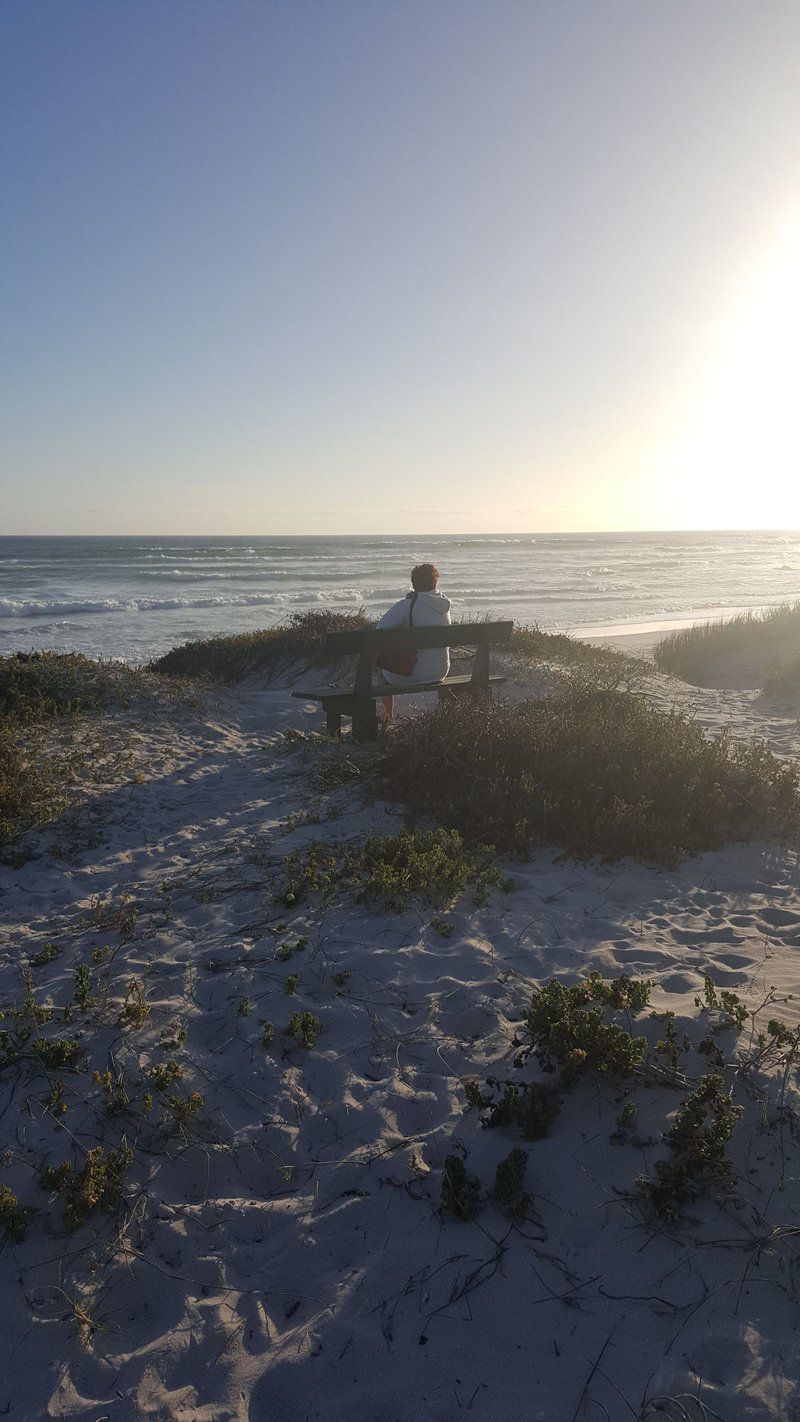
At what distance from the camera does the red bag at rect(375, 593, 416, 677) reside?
8156 millimetres

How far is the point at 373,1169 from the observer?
286cm

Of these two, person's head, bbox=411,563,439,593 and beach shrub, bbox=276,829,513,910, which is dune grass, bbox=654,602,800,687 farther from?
beach shrub, bbox=276,829,513,910

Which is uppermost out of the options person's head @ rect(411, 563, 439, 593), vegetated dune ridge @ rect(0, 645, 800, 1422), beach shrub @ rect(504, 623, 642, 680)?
person's head @ rect(411, 563, 439, 593)

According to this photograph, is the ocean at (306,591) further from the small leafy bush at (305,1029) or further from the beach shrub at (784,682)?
the small leafy bush at (305,1029)

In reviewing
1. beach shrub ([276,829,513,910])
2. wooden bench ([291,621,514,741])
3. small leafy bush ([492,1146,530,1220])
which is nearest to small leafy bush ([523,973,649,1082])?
small leafy bush ([492,1146,530,1220])

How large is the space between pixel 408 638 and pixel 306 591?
28.3m

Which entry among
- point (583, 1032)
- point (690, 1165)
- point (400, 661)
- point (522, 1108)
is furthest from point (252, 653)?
point (690, 1165)

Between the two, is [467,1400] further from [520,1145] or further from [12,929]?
[12,929]

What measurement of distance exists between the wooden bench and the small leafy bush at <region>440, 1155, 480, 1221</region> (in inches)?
209

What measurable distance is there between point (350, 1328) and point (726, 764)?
532 centimetres

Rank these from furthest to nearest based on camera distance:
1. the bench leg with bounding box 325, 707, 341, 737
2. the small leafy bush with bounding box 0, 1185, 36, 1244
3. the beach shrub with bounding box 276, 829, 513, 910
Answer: the bench leg with bounding box 325, 707, 341, 737, the beach shrub with bounding box 276, 829, 513, 910, the small leafy bush with bounding box 0, 1185, 36, 1244

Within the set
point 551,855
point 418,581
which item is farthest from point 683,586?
point 551,855

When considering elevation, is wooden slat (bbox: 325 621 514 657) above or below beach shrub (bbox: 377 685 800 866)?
above

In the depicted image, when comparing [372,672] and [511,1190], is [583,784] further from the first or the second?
[511,1190]
